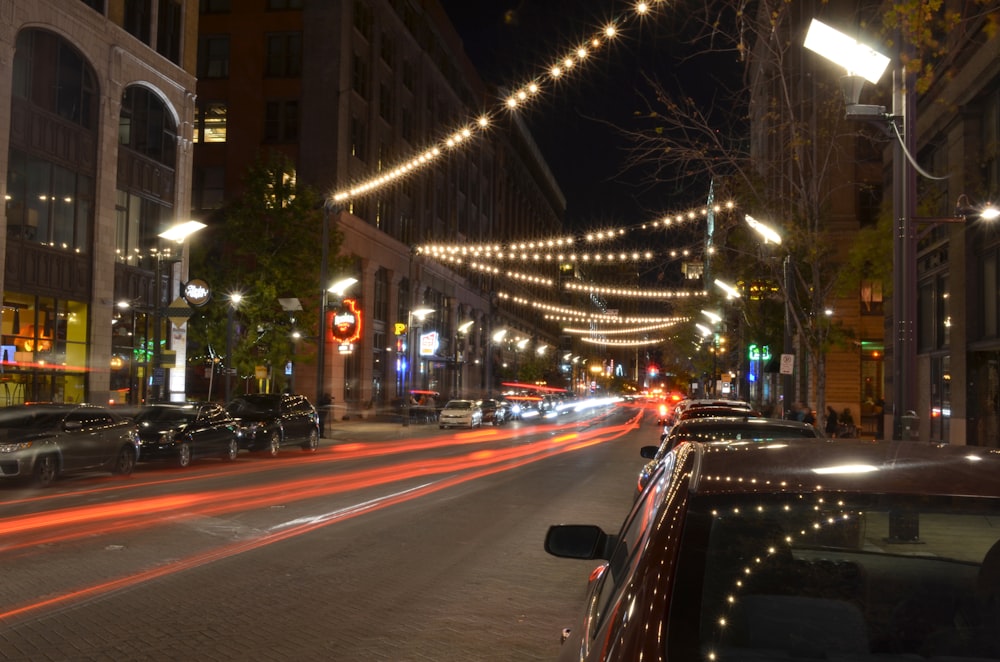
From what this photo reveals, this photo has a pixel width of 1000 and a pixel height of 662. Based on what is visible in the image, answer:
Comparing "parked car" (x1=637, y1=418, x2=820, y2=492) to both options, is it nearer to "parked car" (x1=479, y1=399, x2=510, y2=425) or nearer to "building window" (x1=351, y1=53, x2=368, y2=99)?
"parked car" (x1=479, y1=399, x2=510, y2=425)

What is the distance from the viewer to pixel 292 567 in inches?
428

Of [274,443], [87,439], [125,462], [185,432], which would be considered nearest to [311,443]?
[274,443]

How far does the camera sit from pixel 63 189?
3275 centimetres

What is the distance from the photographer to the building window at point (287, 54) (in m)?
52.8

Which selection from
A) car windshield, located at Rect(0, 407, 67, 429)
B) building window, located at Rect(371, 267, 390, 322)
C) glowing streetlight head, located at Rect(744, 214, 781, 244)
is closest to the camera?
car windshield, located at Rect(0, 407, 67, 429)

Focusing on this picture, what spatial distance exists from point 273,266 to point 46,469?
23139mm

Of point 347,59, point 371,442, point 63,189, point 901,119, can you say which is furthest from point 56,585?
point 347,59

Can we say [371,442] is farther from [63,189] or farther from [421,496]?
[421,496]

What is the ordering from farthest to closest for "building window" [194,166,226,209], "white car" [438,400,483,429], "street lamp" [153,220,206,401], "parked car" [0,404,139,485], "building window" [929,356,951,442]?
"building window" [194,166,226,209] < "white car" [438,400,483,429] < "street lamp" [153,220,206,401] < "building window" [929,356,951,442] < "parked car" [0,404,139,485]

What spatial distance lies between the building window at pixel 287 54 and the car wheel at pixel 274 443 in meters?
27.5

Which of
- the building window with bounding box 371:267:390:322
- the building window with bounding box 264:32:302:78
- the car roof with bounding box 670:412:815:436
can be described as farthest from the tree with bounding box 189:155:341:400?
the car roof with bounding box 670:412:815:436

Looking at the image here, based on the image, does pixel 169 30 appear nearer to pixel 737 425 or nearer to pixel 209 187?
pixel 209 187

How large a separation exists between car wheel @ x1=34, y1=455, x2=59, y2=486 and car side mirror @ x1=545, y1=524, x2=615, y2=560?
17.2 metres

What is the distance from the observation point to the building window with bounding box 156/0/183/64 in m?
38.1
